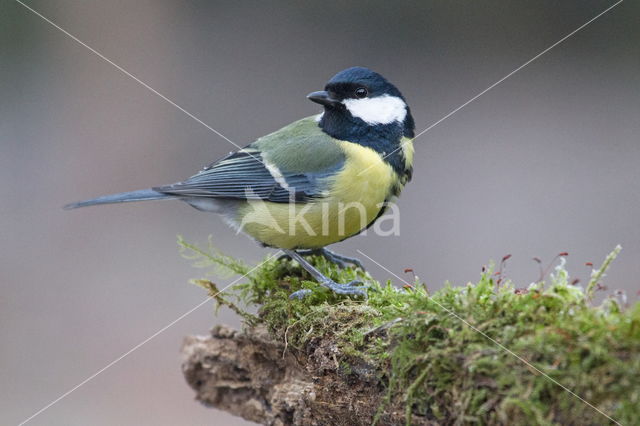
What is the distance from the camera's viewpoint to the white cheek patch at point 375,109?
2580mm

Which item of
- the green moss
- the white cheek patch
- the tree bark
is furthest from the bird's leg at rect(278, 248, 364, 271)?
the green moss

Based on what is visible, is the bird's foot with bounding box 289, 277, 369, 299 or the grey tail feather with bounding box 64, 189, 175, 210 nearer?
the bird's foot with bounding box 289, 277, 369, 299

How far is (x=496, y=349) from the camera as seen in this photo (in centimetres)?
133

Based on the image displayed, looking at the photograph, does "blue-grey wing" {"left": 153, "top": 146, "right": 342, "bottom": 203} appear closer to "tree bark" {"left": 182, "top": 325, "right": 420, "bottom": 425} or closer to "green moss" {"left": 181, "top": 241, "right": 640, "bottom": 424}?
"tree bark" {"left": 182, "top": 325, "right": 420, "bottom": 425}

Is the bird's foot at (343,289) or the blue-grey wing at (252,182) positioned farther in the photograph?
the blue-grey wing at (252,182)

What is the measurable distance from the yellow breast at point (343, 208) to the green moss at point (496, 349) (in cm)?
55

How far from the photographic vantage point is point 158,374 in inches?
192

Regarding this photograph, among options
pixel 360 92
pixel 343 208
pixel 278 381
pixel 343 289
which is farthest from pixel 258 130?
pixel 343 289

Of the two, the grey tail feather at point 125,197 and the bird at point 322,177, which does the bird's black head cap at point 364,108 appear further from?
the grey tail feather at point 125,197

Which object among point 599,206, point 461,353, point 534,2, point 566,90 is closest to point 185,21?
point 534,2

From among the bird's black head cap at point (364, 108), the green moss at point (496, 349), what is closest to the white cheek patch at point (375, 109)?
the bird's black head cap at point (364, 108)

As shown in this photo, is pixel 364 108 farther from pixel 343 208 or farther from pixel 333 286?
pixel 333 286

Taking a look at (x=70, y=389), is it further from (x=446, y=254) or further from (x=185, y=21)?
(x=185, y=21)

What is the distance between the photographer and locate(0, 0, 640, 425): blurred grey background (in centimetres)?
541
